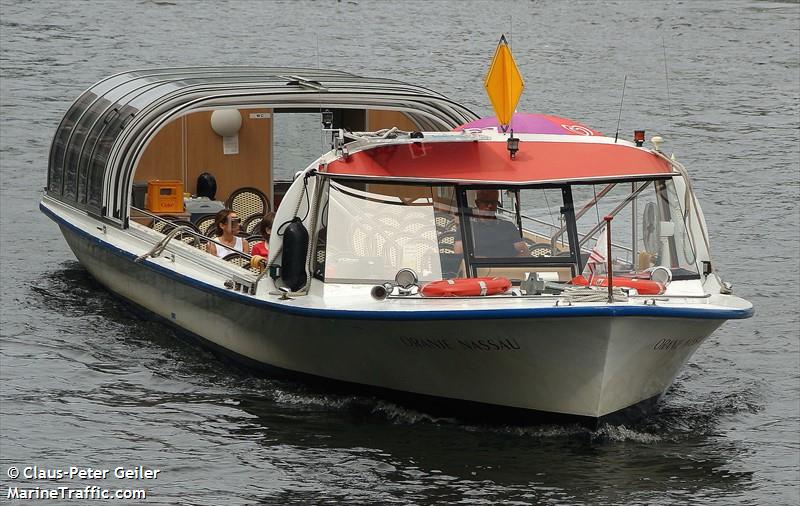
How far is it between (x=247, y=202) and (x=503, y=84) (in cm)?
590

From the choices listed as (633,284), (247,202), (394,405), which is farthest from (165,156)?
(633,284)

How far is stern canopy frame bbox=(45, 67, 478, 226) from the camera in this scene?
18.0 meters

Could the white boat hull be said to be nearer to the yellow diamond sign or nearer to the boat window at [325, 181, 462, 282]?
the boat window at [325, 181, 462, 282]

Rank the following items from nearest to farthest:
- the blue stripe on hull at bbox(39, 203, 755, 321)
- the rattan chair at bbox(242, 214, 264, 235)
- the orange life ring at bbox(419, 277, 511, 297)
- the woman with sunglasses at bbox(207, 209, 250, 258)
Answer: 1. the blue stripe on hull at bbox(39, 203, 755, 321)
2. the orange life ring at bbox(419, 277, 511, 297)
3. the woman with sunglasses at bbox(207, 209, 250, 258)
4. the rattan chair at bbox(242, 214, 264, 235)

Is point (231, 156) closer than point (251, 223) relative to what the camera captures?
No

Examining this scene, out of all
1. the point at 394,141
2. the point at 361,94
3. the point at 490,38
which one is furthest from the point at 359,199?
the point at 490,38

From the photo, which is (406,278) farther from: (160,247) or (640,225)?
(160,247)

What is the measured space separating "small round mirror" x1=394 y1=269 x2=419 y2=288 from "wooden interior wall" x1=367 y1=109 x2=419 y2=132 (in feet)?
21.7

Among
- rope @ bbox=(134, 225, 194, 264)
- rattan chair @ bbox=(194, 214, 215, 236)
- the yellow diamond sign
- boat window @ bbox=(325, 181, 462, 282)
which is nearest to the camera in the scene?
boat window @ bbox=(325, 181, 462, 282)

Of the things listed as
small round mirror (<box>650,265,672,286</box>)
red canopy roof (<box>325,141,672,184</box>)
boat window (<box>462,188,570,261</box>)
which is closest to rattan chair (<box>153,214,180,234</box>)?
red canopy roof (<box>325,141,672,184</box>)

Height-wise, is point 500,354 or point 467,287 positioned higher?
point 467,287

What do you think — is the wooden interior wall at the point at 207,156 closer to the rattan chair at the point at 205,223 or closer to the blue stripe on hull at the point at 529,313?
the rattan chair at the point at 205,223

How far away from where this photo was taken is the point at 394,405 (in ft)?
46.6

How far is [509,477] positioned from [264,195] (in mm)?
7828
